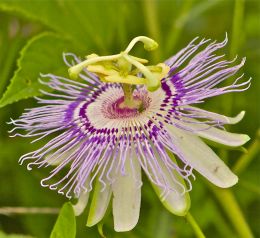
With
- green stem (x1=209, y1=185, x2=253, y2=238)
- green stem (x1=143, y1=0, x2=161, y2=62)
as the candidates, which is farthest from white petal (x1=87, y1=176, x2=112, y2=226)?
green stem (x1=143, y1=0, x2=161, y2=62)

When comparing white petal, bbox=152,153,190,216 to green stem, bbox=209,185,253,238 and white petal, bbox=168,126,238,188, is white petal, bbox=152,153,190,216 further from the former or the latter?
green stem, bbox=209,185,253,238

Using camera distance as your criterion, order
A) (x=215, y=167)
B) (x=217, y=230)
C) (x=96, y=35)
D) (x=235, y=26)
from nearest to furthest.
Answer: (x=215, y=167)
(x=235, y=26)
(x=217, y=230)
(x=96, y=35)

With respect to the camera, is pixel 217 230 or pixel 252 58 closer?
pixel 217 230

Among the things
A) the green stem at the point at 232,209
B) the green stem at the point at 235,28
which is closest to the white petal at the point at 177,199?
the green stem at the point at 232,209

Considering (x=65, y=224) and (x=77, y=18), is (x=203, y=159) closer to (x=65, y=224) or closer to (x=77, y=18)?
(x=65, y=224)

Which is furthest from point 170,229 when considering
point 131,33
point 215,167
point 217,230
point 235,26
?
point 131,33

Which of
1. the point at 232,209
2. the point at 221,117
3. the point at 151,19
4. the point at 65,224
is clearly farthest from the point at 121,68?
the point at 151,19

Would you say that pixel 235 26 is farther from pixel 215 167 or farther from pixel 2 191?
pixel 2 191
